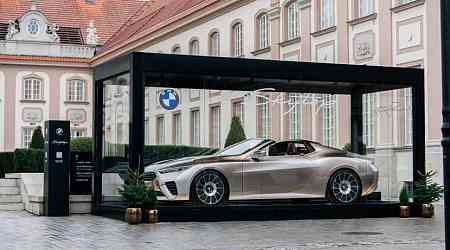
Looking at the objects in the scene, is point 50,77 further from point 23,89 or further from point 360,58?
point 360,58

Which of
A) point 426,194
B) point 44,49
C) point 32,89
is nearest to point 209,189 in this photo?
point 426,194

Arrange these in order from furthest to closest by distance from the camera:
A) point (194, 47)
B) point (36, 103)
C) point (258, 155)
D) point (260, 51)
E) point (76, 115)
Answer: point (76, 115) → point (36, 103) → point (194, 47) → point (260, 51) → point (258, 155)

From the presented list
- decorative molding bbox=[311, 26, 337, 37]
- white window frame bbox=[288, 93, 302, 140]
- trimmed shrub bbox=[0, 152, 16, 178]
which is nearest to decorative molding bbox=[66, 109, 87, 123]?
trimmed shrub bbox=[0, 152, 16, 178]

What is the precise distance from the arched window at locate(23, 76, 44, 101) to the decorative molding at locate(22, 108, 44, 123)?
0.80 m

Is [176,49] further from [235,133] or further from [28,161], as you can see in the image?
[235,133]

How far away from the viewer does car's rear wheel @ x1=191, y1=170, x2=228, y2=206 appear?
17625 mm

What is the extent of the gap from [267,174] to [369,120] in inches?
124

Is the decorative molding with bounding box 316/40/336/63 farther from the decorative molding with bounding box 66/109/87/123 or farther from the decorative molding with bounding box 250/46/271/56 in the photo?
the decorative molding with bounding box 66/109/87/123

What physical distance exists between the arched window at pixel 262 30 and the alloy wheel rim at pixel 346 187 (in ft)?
61.4

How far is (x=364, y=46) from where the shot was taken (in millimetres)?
29016

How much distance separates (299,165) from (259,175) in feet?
3.15

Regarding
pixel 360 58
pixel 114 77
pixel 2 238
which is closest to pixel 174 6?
pixel 360 58

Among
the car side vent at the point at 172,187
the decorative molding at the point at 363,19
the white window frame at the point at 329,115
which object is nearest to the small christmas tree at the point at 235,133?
the car side vent at the point at 172,187

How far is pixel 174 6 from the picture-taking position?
171 feet
